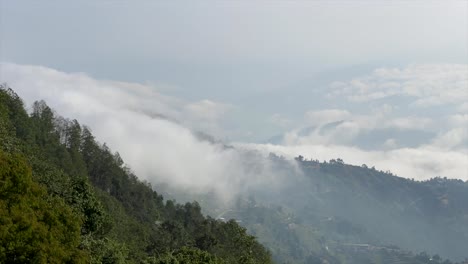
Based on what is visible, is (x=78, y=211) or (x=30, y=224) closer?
(x=30, y=224)

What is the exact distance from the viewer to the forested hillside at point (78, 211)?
127 feet

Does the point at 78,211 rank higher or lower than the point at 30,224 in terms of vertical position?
higher

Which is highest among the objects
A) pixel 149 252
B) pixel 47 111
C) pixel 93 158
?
pixel 47 111

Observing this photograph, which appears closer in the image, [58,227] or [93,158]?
[58,227]

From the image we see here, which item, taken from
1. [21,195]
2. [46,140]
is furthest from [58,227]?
[46,140]

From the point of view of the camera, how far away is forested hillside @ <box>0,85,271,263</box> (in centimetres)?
3875

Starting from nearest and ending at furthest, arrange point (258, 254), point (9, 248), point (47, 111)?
point (9, 248)
point (258, 254)
point (47, 111)

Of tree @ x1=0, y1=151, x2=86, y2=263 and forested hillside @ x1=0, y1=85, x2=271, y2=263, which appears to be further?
forested hillside @ x1=0, y1=85, x2=271, y2=263

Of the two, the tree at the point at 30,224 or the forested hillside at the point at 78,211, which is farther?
the forested hillside at the point at 78,211

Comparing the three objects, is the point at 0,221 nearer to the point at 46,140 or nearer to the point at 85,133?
the point at 46,140

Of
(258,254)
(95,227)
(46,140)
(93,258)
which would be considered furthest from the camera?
(46,140)

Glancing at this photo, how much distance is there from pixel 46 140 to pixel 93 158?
21479 millimetres

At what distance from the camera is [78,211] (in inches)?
2333

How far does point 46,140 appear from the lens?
110 metres
